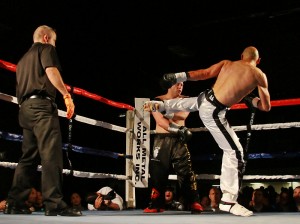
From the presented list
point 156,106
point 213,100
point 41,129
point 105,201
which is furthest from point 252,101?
point 105,201

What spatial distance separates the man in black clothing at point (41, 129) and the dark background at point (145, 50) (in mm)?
2937

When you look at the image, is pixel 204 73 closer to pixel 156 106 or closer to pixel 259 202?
pixel 156 106

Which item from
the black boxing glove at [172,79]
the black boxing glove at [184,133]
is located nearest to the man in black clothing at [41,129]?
the black boxing glove at [172,79]

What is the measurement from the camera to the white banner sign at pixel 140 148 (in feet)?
11.5

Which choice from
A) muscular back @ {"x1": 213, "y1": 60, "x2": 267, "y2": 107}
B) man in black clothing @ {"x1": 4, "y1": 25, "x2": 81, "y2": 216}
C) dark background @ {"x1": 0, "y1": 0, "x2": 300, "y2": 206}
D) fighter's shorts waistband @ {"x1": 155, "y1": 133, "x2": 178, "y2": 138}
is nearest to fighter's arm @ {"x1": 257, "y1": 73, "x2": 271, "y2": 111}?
muscular back @ {"x1": 213, "y1": 60, "x2": 267, "y2": 107}

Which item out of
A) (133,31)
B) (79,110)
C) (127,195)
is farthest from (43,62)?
(79,110)

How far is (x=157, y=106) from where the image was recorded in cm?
Answer: 282

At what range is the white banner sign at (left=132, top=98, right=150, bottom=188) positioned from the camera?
3.50 meters

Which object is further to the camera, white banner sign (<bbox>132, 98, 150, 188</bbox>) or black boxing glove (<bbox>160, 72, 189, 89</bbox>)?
white banner sign (<bbox>132, 98, 150, 188</bbox>)

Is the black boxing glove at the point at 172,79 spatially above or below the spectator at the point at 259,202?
above

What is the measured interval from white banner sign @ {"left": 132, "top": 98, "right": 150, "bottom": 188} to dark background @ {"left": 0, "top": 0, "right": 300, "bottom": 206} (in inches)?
65.2

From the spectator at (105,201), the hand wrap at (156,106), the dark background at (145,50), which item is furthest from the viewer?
the dark background at (145,50)

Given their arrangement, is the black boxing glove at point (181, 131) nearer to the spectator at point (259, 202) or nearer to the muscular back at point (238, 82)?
the muscular back at point (238, 82)

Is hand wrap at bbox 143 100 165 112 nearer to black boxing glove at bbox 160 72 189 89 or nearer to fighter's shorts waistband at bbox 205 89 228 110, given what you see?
black boxing glove at bbox 160 72 189 89
